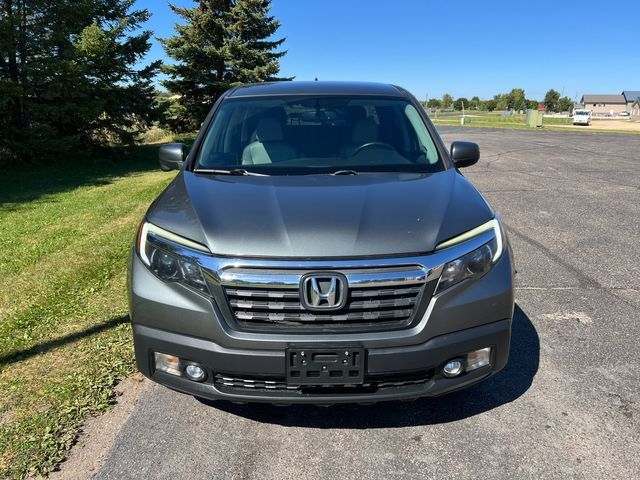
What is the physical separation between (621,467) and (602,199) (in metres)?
7.81

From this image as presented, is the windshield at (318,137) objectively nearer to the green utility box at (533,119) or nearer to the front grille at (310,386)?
the front grille at (310,386)

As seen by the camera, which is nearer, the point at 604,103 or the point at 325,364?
the point at 325,364

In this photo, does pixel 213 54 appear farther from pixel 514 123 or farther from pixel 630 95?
pixel 630 95

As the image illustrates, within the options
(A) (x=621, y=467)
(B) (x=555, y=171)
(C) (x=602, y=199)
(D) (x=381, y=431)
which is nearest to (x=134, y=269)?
(D) (x=381, y=431)

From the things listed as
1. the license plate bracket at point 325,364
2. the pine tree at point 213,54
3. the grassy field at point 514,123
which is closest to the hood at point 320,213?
the license plate bracket at point 325,364

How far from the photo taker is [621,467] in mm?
2371

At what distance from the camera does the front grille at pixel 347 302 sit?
7.29 ft

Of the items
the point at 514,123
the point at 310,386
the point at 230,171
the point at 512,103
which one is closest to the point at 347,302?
the point at 310,386

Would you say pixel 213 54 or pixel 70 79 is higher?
pixel 213 54

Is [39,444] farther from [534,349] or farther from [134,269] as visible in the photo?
[534,349]

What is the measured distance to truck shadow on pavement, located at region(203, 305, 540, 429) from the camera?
8.96ft

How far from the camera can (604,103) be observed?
135125mm

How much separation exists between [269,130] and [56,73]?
10.9m

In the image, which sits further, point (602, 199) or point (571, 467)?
point (602, 199)
